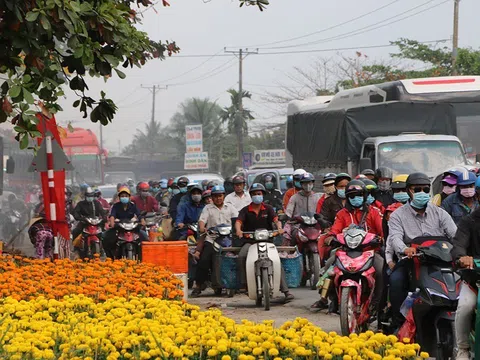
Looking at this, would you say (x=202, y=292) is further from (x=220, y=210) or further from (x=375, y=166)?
(x=375, y=166)

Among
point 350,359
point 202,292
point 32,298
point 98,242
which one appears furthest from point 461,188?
point 98,242

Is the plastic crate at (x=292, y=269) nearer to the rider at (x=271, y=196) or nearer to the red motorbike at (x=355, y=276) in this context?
the red motorbike at (x=355, y=276)

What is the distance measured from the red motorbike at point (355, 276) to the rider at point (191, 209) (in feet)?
24.0

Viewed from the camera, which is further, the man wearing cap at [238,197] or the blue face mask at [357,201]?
the man wearing cap at [238,197]

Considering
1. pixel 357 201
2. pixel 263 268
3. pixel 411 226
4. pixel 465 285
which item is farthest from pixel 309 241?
pixel 465 285

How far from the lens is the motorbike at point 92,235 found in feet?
69.4

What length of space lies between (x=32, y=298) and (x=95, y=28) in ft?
8.66

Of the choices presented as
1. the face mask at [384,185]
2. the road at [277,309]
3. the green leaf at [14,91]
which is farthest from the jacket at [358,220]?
the face mask at [384,185]

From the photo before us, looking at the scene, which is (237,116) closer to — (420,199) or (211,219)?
(211,219)

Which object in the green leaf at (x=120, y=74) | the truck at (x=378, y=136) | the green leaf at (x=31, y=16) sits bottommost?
the truck at (x=378, y=136)

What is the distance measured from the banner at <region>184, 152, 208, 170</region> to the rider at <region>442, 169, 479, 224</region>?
144 feet

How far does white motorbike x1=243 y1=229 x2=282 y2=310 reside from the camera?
14492 millimetres

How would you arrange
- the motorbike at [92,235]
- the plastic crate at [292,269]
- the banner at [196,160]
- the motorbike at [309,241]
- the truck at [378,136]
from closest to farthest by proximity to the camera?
the plastic crate at [292,269] → the motorbike at [309,241] → the truck at [378,136] → the motorbike at [92,235] → the banner at [196,160]

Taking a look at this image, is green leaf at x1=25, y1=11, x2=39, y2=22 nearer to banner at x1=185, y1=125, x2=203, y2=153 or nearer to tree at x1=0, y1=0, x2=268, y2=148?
tree at x1=0, y1=0, x2=268, y2=148
